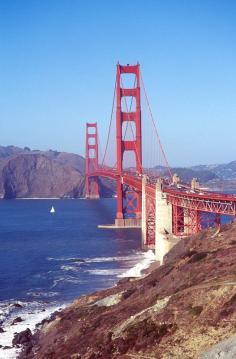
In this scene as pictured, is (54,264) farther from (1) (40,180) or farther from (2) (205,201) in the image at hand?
(1) (40,180)

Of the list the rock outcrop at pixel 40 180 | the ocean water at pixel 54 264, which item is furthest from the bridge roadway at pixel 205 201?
the rock outcrop at pixel 40 180

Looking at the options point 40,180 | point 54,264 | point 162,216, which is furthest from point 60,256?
point 40,180

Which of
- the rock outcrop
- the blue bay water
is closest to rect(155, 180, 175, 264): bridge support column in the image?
the blue bay water

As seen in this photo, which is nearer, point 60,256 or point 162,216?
point 162,216

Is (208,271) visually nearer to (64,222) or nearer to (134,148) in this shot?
(134,148)

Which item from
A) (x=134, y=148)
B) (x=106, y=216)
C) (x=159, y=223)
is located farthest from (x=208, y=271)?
(x=106, y=216)

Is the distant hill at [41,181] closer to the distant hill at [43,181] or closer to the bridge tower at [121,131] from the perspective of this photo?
the distant hill at [43,181]

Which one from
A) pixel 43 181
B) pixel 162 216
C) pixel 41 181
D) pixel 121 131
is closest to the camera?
pixel 162 216

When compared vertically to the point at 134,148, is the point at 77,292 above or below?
below
